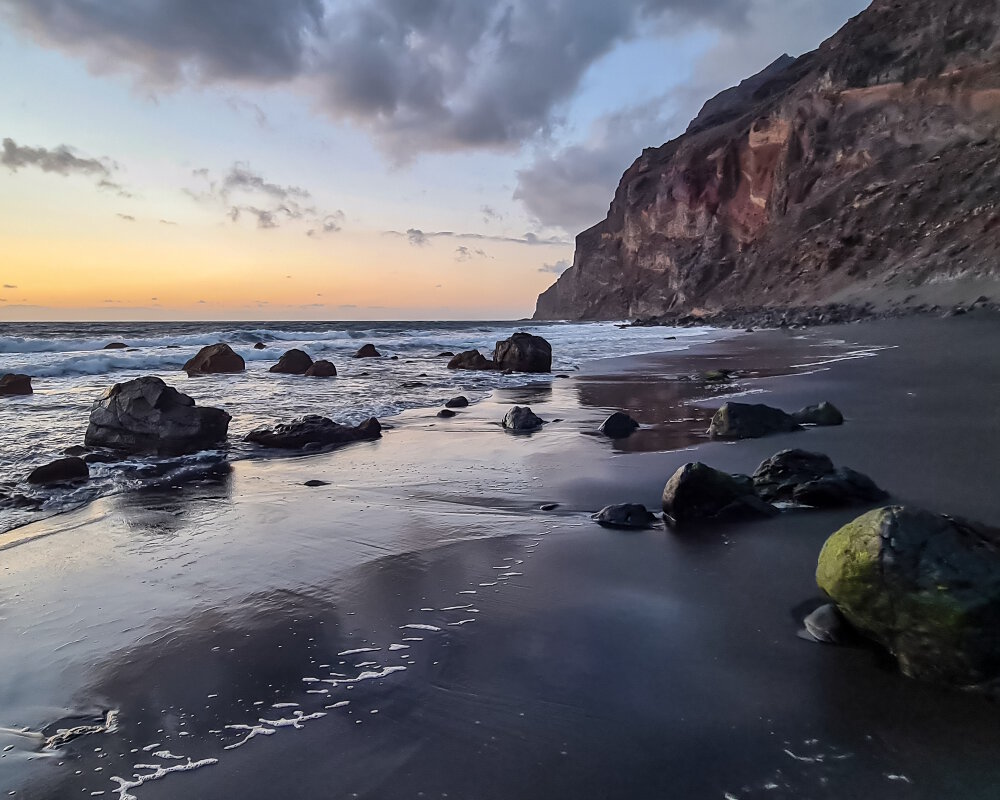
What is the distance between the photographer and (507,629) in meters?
2.52

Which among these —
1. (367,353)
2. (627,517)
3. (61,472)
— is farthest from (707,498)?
(367,353)

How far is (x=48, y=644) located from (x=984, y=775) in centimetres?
332

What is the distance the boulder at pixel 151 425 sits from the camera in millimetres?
6461

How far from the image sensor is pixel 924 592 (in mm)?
2025

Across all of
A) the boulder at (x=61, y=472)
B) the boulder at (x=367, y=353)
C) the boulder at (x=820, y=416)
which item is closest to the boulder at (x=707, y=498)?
the boulder at (x=820, y=416)

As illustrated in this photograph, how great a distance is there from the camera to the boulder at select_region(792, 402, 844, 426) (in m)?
6.27

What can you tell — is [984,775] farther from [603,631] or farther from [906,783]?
[603,631]

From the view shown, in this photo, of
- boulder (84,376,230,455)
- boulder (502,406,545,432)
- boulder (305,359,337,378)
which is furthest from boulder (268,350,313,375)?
boulder (502,406,545,432)

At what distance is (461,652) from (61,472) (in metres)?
4.69

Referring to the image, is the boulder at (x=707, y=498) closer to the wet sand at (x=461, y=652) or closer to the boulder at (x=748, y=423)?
the wet sand at (x=461, y=652)

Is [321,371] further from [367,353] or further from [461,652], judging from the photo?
[461,652]

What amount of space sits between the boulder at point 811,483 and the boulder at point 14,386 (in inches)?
503

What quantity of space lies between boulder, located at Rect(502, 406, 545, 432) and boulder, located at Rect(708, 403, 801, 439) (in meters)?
2.16

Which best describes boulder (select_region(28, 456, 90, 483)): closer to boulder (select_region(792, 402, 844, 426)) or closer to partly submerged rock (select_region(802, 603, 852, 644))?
partly submerged rock (select_region(802, 603, 852, 644))
